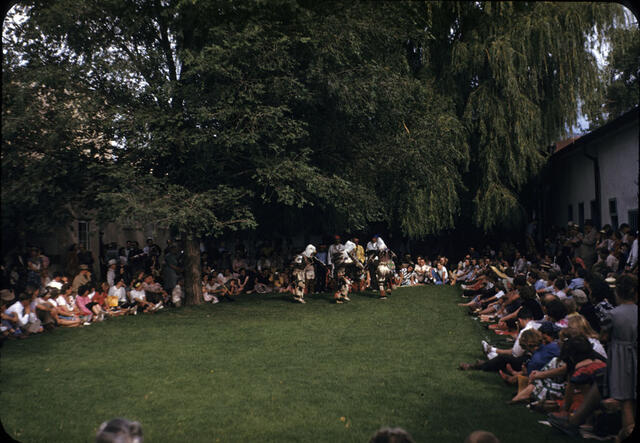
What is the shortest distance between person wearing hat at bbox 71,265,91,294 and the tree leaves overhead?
2412mm

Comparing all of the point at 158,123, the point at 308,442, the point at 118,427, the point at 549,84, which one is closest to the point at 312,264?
the point at 158,123

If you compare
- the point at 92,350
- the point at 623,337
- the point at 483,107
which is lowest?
the point at 92,350

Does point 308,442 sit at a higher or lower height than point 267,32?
lower

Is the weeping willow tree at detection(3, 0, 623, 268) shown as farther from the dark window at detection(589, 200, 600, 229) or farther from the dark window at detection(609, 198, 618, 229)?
the dark window at detection(609, 198, 618, 229)

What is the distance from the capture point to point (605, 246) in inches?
494

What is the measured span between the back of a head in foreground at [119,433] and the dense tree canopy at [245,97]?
333 inches

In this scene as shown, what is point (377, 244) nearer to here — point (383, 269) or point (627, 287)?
point (383, 269)

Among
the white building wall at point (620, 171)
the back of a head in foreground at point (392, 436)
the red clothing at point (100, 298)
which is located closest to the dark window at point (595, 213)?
the white building wall at point (620, 171)

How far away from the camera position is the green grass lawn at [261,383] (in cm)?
630

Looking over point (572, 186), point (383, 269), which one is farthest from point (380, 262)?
point (572, 186)

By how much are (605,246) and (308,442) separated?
9196mm

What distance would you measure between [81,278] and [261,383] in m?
8.89

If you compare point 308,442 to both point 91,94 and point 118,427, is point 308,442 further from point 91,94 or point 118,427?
point 91,94

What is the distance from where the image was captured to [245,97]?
14.8m
